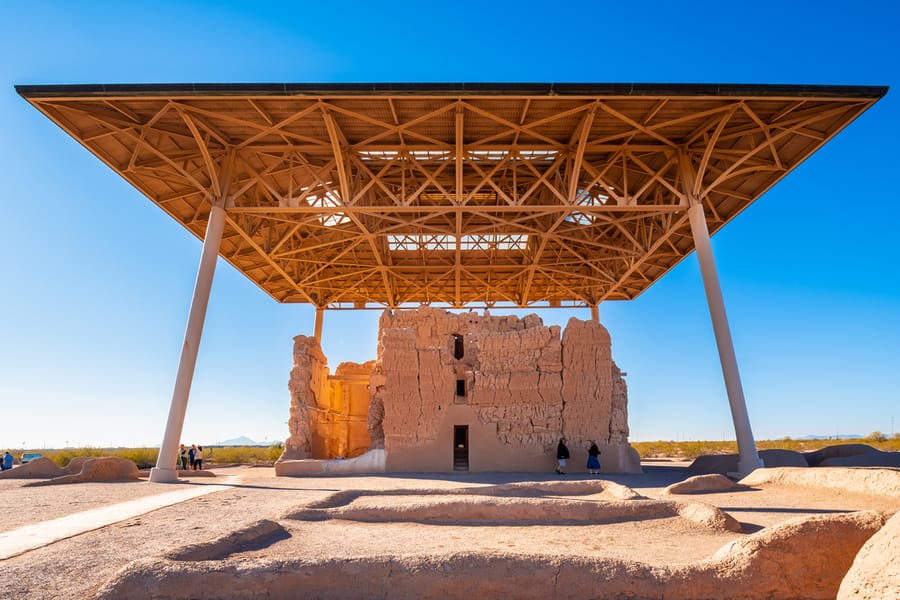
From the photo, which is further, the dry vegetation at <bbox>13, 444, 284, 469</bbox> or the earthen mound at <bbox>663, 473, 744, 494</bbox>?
the dry vegetation at <bbox>13, 444, 284, 469</bbox>

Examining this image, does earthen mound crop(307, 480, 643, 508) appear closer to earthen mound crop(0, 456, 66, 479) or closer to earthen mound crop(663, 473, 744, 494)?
earthen mound crop(663, 473, 744, 494)

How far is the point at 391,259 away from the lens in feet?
98.8

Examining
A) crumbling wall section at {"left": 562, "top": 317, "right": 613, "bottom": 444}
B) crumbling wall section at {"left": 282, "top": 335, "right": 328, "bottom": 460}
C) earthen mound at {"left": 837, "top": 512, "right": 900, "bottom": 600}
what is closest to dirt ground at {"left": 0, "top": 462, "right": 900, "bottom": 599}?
earthen mound at {"left": 837, "top": 512, "right": 900, "bottom": 600}

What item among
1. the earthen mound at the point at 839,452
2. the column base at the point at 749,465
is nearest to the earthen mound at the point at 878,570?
the column base at the point at 749,465

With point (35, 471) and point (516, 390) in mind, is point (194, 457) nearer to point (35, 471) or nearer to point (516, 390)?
point (35, 471)

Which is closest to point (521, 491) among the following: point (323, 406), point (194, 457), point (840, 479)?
point (840, 479)

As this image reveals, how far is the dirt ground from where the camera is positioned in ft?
18.9

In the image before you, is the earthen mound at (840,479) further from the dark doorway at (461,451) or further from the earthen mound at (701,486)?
the dark doorway at (461,451)

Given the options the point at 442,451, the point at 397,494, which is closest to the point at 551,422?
the point at 442,451

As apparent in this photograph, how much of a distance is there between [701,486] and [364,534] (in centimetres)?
761

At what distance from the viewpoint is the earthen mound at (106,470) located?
54.0 ft

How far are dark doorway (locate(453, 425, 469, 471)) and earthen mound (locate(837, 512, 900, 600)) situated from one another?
15818mm

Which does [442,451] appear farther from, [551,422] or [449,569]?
[449,569]

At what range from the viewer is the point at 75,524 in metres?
8.52
